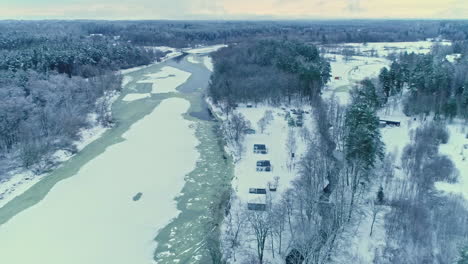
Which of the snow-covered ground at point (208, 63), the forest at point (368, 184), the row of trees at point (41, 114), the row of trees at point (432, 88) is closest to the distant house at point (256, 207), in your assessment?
the forest at point (368, 184)

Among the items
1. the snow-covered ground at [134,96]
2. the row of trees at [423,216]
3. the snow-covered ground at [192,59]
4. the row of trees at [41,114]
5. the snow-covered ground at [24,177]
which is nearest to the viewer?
the row of trees at [423,216]

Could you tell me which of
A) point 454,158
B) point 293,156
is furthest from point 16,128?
point 454,158

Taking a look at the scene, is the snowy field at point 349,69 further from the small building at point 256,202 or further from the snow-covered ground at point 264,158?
the small building at point 256,202

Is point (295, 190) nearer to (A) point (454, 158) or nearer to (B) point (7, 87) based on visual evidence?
(A) point (454, 158)

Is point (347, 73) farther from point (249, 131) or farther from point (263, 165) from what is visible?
point (263, 165)

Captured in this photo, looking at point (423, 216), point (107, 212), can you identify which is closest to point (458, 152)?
point (423, 216)

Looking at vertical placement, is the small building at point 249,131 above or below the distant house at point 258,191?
above

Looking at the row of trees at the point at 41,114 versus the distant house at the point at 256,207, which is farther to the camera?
the row of trees at the point at 41,114
